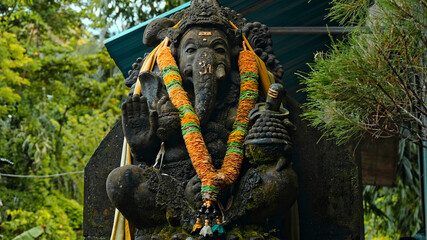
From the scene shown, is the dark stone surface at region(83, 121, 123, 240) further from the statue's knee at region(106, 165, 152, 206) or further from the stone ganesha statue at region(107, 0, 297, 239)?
the statue's knee at region(106, 165, 152, 206)

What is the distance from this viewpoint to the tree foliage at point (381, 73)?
6.00 metres

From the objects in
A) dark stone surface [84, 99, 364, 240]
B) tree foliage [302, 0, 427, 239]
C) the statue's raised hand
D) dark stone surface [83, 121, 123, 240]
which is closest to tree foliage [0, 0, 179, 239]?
dark stone surface [83, 121, 123, 240]

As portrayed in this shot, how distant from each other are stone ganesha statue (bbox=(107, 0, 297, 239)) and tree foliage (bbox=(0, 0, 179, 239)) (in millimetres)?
7088

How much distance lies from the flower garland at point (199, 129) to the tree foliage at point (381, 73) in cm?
72

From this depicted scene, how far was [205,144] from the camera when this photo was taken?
6.85 m

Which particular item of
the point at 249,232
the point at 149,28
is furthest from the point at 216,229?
the point at 149,28

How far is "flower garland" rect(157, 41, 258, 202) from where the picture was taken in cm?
653

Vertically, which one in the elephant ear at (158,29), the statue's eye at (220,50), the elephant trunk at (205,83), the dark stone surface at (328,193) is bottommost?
the dark stone surface at (328,193)

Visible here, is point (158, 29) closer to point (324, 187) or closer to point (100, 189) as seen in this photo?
point (100, 189)

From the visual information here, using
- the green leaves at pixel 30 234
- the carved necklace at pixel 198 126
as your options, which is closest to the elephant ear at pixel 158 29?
the carved necklace at pixel 198 126

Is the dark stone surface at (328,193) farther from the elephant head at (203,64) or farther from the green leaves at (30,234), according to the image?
the green leaves at (30,234)

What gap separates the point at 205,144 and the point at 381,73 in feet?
5.07

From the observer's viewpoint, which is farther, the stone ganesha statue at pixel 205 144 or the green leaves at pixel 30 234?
the green leaves at pixel 30 234

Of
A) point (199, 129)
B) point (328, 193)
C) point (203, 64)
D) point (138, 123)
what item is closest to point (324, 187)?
point (328, 193)
